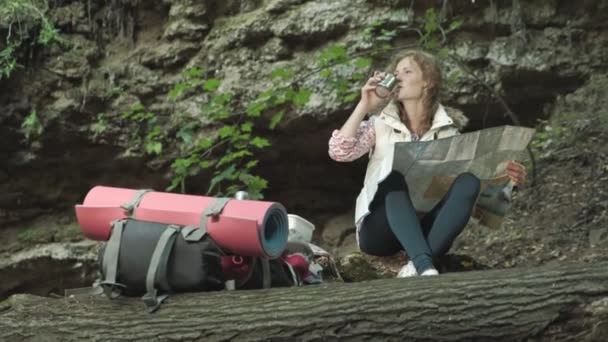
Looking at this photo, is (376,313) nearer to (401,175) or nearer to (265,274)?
(265,274)

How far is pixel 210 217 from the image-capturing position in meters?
3.02

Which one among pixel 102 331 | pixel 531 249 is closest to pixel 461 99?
pixel 531 249

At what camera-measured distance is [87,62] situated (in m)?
6.81

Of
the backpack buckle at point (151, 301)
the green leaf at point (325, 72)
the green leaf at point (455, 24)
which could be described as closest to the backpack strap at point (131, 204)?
the backpack buckle at point (151, 301)

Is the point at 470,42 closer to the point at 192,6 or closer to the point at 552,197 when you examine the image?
the point at 552,197

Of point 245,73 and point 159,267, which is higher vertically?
point 245,73

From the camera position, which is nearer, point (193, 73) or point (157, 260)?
point (157, 260)

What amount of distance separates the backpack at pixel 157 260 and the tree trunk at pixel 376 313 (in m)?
0.06

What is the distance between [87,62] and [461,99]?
3.15 m

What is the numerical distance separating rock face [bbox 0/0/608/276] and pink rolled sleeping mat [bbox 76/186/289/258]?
3.38m

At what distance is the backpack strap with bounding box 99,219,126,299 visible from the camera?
9.80 feet

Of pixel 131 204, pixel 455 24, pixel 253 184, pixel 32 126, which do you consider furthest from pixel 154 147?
pixel 131 204

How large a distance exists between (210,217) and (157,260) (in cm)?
26

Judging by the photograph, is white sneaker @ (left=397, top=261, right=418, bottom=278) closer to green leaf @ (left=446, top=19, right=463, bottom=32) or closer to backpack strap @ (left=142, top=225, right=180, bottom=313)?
backpack strap @ (left=142, top=225, right=180, bottom=313)
